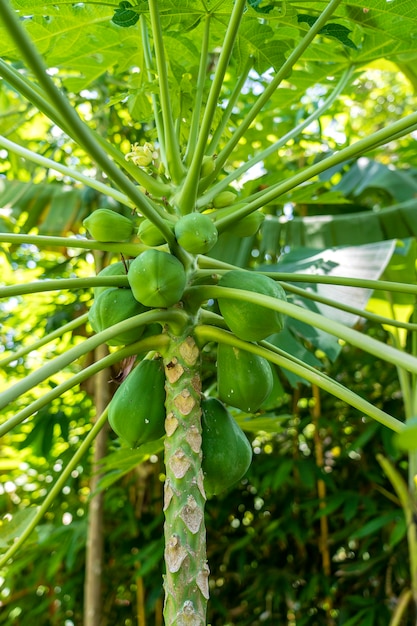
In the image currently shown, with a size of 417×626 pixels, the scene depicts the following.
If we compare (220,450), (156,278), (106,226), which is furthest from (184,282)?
(220,450)

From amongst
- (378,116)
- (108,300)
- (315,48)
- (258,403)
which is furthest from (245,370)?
(378,116)

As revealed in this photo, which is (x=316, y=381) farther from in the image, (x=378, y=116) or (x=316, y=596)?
(x=378, y=116)

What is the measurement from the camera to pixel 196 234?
37.3 inches

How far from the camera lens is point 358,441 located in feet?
9.06

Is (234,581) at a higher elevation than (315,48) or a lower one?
lower

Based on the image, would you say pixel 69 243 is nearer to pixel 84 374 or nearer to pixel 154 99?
pixel 84 374

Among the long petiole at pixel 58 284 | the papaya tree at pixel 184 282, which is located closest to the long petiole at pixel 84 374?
the papaya tree at pixel 184 282

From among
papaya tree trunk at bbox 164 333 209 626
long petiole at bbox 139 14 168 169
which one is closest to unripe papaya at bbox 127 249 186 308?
papaya tree trunk at bbox 164 333 209 626

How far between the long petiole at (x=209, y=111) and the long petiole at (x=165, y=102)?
0.05m

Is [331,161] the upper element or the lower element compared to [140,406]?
upper

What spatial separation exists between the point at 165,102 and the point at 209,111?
0.09 meters

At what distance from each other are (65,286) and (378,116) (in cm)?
461

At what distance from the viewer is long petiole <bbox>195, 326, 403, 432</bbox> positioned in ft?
2.71

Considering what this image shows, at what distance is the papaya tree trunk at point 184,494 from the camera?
854 mm
